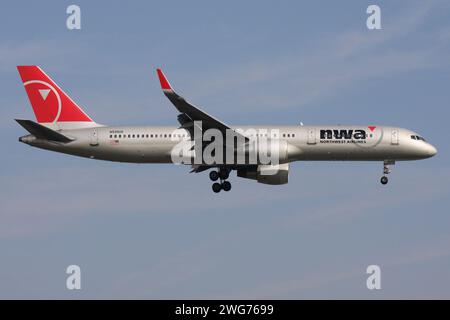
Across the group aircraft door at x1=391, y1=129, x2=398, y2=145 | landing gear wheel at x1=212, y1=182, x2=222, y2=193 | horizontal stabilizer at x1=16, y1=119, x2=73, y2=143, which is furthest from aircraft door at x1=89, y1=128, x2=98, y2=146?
aircraft door at x1=391, y1=129, x2=398, y2=145

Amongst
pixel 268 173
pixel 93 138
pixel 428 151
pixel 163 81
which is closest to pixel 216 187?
pixel 268 173

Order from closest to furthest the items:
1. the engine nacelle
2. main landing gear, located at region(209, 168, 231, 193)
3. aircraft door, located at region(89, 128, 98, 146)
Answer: the engine nacelle
aircraft door, located at region(89, 128, 98, 146)
main landing gear, located at region(209, 168, 231, 193)

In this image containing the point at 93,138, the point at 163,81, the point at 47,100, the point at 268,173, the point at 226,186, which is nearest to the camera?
the point at 163,81

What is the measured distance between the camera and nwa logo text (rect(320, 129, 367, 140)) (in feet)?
213

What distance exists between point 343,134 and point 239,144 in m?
7.29

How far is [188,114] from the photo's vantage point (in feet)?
205

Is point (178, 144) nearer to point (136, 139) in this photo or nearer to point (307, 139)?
point (136, 139)

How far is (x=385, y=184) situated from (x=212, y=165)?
40.6 feet

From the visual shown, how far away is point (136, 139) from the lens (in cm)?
6656

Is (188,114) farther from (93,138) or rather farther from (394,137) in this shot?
(394,137)

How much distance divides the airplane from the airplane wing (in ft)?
0.22

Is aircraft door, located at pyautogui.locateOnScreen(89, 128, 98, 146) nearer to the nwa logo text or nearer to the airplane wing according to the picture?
the airplane wing

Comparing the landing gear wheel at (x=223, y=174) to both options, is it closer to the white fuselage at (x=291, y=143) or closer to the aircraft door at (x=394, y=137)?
the white fuselage at (x=291, y=143)

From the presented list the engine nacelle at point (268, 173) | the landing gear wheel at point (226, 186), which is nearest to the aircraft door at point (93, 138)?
the landing gear wheel at point (226, 186)
